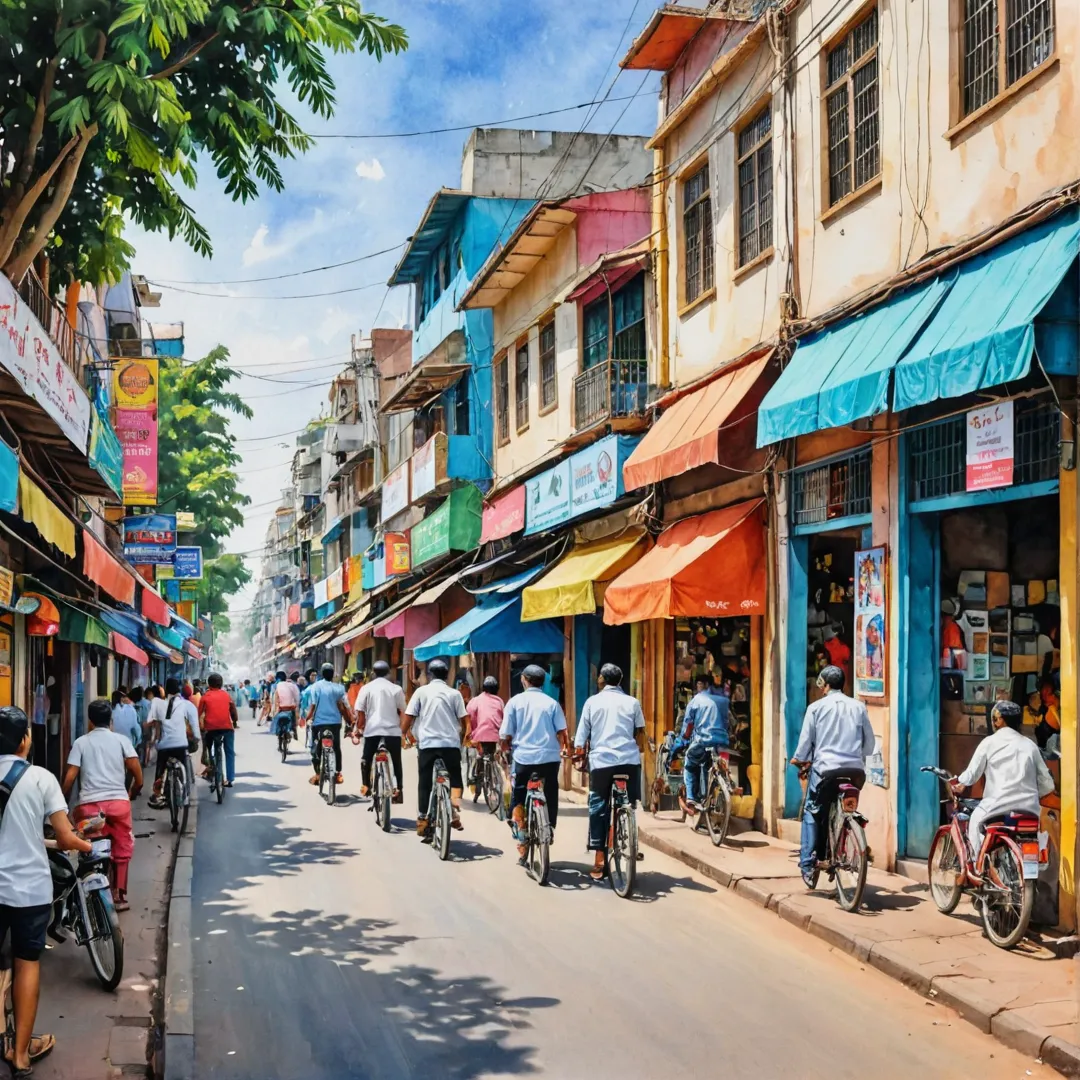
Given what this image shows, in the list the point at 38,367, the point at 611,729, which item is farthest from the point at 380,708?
the point at 38,367

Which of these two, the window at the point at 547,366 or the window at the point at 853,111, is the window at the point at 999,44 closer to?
the window at the point at 853,111

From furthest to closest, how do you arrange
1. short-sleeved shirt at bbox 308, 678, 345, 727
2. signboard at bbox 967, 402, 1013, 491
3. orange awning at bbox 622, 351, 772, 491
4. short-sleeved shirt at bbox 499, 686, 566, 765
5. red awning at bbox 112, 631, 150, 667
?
short-sleeved shirt at bbox 308, 678, 345, 727, red awning at bbox 112, 631, 150, 667, orange awning at bbox 622, 351, 772, 491, short-sleeved shirt at bbox 499, 686, 566, 765, signboard at bbox 967, 402, 1013, 491

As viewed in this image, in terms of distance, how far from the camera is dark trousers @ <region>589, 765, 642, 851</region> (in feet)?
37.0

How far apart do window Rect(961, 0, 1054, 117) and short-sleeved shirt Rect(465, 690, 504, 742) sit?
9.46 metres

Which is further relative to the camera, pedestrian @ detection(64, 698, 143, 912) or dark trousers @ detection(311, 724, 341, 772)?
dark trousers @ detection(311, 724, 341, 772)

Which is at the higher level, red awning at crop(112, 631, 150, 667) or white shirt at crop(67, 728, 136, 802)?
red awning at crop(112, 631, 150, 667)

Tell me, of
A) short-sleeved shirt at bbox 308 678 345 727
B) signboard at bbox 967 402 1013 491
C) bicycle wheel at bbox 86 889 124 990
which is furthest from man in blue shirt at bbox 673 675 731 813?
bicycle wheel at bbox 86 889 124 990

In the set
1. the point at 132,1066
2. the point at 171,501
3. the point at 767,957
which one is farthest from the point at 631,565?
the point at 171,501

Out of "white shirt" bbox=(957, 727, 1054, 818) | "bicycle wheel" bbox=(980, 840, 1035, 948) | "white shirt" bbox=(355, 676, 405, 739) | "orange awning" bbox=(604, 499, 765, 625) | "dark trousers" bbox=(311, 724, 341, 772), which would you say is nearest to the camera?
"bicycle wheel" bbox=(980, 840, 1035, 948)

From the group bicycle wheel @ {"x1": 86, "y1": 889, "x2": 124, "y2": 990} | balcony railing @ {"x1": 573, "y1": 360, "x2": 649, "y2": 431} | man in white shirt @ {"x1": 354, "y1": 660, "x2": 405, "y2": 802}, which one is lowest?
bicycle wheel @ {"x1": 86, "y1": 889, "x2": 124, "y2": 990}

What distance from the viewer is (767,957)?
8.75 metres

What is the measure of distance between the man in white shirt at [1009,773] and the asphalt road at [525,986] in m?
1.35

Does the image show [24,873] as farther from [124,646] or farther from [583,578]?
[124,646]

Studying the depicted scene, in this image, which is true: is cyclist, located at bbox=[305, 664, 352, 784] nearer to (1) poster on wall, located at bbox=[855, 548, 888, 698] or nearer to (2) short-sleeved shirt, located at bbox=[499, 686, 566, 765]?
(2) short-sleeved shirt, located at bbox=[499, 686, 566, 765]
